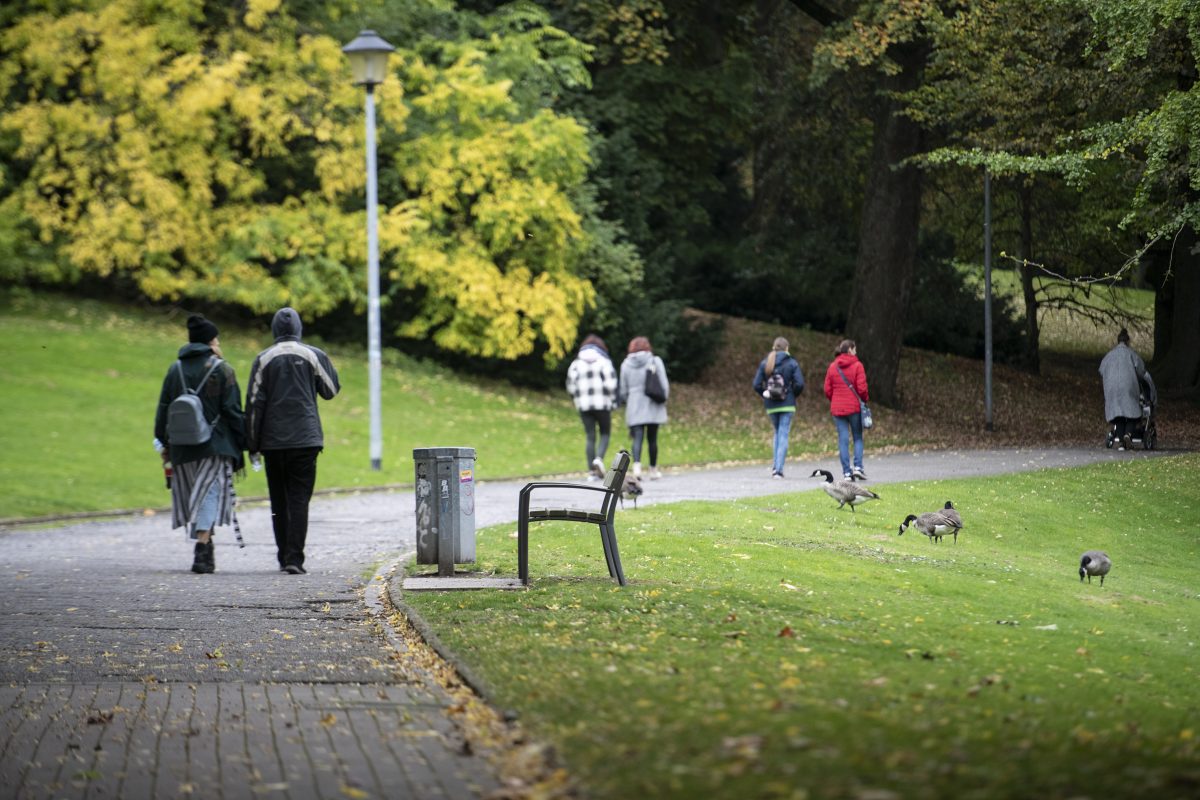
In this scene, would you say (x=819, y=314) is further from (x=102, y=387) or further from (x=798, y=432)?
(x=102, y=387)

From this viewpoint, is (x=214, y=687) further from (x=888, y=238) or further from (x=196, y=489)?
(x=888, y=238)

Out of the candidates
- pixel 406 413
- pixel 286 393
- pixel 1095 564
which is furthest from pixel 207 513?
pixel 406 413

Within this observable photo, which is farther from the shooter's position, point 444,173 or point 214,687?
point 444,173

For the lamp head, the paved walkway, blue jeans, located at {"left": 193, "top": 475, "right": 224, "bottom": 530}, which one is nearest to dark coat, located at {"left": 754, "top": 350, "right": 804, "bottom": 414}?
the lamp head

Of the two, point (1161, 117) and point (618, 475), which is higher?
point (1161, 117)

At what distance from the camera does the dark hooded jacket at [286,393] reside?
1322cm

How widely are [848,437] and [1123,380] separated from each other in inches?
279

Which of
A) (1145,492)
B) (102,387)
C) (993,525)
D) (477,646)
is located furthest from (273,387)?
(102,387)

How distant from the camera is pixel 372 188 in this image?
2514cm

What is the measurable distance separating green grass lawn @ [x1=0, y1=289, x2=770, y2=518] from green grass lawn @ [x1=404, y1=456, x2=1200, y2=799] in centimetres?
862

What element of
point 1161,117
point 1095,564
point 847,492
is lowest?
point 1095,564

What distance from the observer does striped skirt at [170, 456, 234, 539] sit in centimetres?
1370

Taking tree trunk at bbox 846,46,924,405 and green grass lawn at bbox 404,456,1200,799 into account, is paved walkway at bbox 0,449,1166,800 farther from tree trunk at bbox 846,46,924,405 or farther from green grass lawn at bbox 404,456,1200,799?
tree trunk at bbox 846,46,924,405

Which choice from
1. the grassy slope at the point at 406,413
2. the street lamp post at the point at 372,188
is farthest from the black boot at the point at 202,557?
the street lamp post at the point at 372,188
